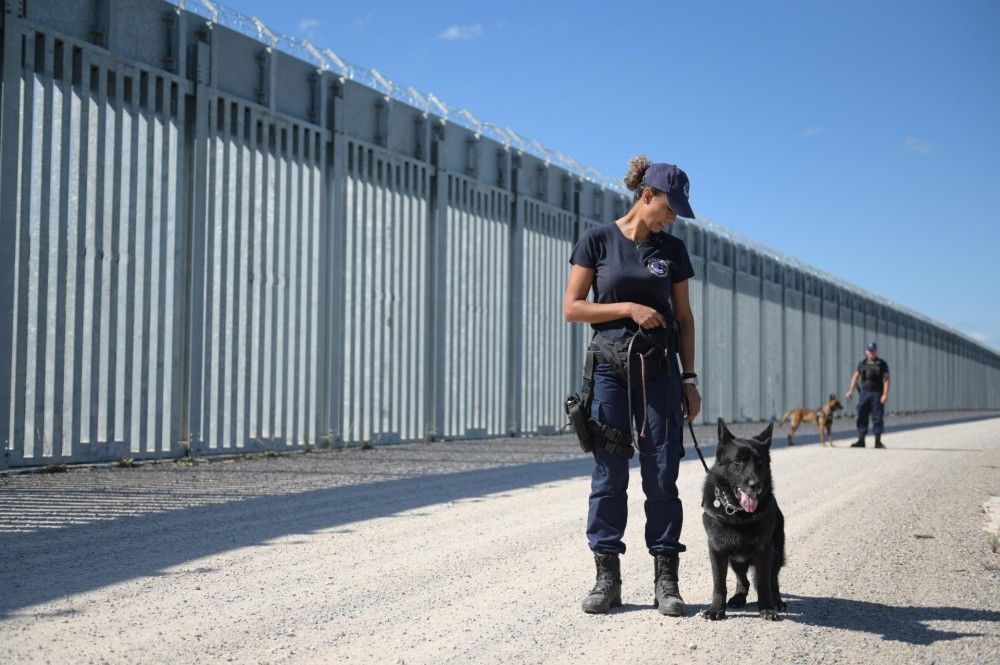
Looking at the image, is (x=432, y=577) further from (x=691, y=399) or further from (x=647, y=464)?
(x=691, y=399)

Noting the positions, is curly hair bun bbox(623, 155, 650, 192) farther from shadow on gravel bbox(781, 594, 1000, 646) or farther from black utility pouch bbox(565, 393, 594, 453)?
shadow on gravel bbox(781, 594, 1000, 646)

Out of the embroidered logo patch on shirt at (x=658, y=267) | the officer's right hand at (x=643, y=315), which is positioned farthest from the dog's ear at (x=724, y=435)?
the embroidered logo patch on shirt at (x=658, y=267)

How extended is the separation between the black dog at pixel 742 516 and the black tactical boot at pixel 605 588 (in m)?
0.43

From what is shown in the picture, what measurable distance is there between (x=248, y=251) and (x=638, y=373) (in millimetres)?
12297

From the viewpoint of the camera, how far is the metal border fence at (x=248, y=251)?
12641 mm

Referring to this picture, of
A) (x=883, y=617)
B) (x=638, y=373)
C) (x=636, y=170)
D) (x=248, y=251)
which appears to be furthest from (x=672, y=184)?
(x=248, y=251)

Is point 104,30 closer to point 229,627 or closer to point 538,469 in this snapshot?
point 538,469

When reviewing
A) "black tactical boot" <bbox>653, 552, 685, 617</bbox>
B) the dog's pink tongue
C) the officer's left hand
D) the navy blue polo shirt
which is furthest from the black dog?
the navy blue polo shirt

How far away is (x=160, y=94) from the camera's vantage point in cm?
1475

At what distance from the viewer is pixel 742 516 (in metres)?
4.58

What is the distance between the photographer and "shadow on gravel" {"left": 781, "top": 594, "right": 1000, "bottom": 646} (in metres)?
4.52

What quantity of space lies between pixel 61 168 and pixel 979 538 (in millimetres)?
10385

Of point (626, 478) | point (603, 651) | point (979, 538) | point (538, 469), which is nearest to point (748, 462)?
point (626, 478)

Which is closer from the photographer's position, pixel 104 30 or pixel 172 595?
pixel 172 595
